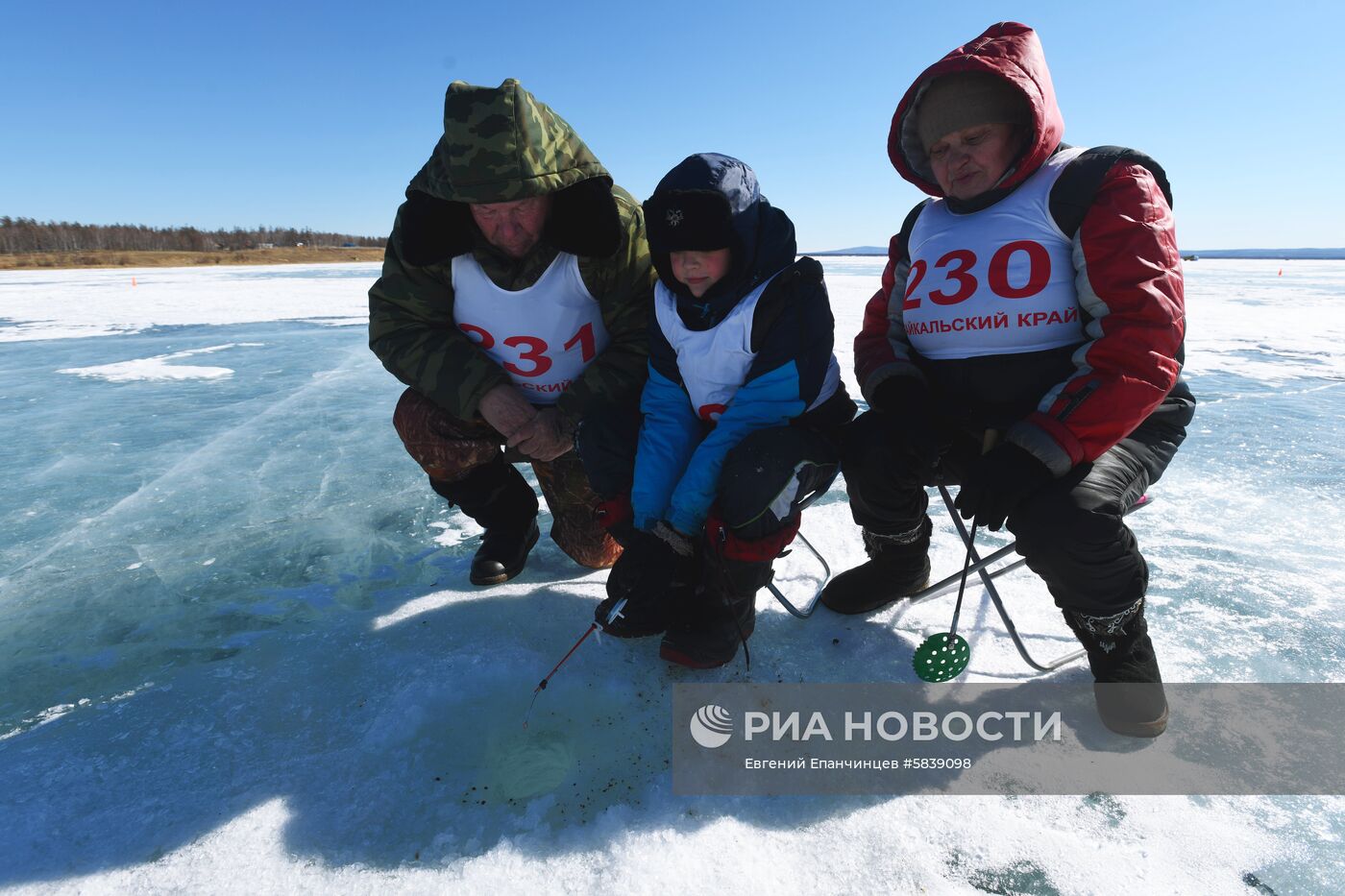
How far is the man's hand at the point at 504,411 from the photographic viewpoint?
6.88ft

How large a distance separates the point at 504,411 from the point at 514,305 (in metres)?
0.33

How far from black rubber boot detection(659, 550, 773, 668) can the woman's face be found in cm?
111

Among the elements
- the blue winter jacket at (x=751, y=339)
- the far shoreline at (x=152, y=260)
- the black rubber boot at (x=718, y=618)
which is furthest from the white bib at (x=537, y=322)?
the far shoreline at (x=152, y=260)

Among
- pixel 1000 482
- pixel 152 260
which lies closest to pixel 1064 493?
pixel 1000 482

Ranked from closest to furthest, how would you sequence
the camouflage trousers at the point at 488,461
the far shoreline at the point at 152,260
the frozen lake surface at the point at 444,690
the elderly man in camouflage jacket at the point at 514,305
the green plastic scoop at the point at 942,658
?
the frozen lake surface at the point at 444,690 → the green plastic scoop at the point at 942,658 → the elderly man in camouflage jacket at the point at 514,305 → the camouflage trousers at the point at 488,461 → the far shoreline at the point at 152,260

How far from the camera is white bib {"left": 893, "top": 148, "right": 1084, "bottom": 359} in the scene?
1619mm

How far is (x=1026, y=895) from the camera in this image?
1.20 meters

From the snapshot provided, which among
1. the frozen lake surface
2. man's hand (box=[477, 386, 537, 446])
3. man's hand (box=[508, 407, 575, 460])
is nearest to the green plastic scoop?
the frozen lake surface

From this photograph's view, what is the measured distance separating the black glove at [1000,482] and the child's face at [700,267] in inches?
31.2

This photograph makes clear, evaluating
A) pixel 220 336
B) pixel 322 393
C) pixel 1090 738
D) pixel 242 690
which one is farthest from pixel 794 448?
pixel 220 336

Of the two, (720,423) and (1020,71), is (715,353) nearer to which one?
(720,423)

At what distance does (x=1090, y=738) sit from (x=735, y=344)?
123 centimetres

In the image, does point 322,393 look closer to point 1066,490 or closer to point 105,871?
point 105,871

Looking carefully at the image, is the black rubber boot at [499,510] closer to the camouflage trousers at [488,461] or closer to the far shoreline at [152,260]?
the camouflage trousers at [488,461]
